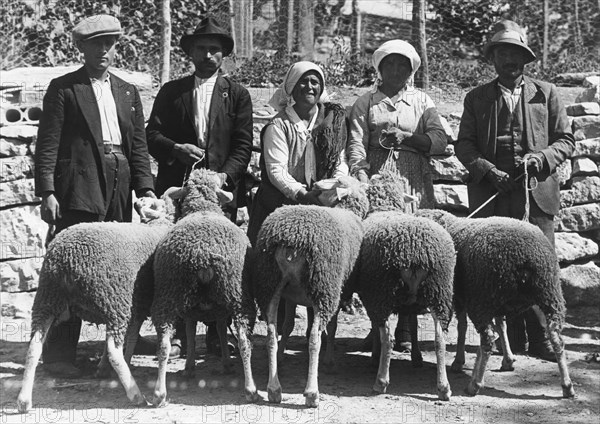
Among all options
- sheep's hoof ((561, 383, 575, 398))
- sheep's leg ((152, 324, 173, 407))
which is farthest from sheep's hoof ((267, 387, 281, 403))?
sheep's hoof ((561, 383, 575, 398))

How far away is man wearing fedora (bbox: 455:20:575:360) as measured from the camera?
7.73m

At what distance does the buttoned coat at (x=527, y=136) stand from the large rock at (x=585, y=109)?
2.25 metres

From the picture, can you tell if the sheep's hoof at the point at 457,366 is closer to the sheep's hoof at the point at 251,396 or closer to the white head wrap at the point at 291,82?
the sheep's hoof at the point at 251,396

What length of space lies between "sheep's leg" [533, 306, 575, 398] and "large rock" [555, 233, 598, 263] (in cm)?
307

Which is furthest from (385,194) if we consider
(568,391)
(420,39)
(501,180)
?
(420,39)

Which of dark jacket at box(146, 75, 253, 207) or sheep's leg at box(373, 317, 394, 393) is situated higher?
dark jacket at box(146, 75, 253, 207)

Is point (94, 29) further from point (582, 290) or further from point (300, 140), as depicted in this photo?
point (582, 290)

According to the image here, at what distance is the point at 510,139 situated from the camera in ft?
25.6

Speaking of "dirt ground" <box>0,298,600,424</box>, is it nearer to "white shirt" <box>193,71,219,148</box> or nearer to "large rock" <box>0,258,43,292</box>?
"large rock" <box>0,258,43,292</box>

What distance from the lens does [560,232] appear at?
9.79 meters

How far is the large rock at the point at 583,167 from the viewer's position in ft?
32.2

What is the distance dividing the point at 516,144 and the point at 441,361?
2243 mm

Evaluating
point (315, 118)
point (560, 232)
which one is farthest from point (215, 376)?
point (560, 232)

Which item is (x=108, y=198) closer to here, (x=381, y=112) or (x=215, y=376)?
(x=215, y=376)
